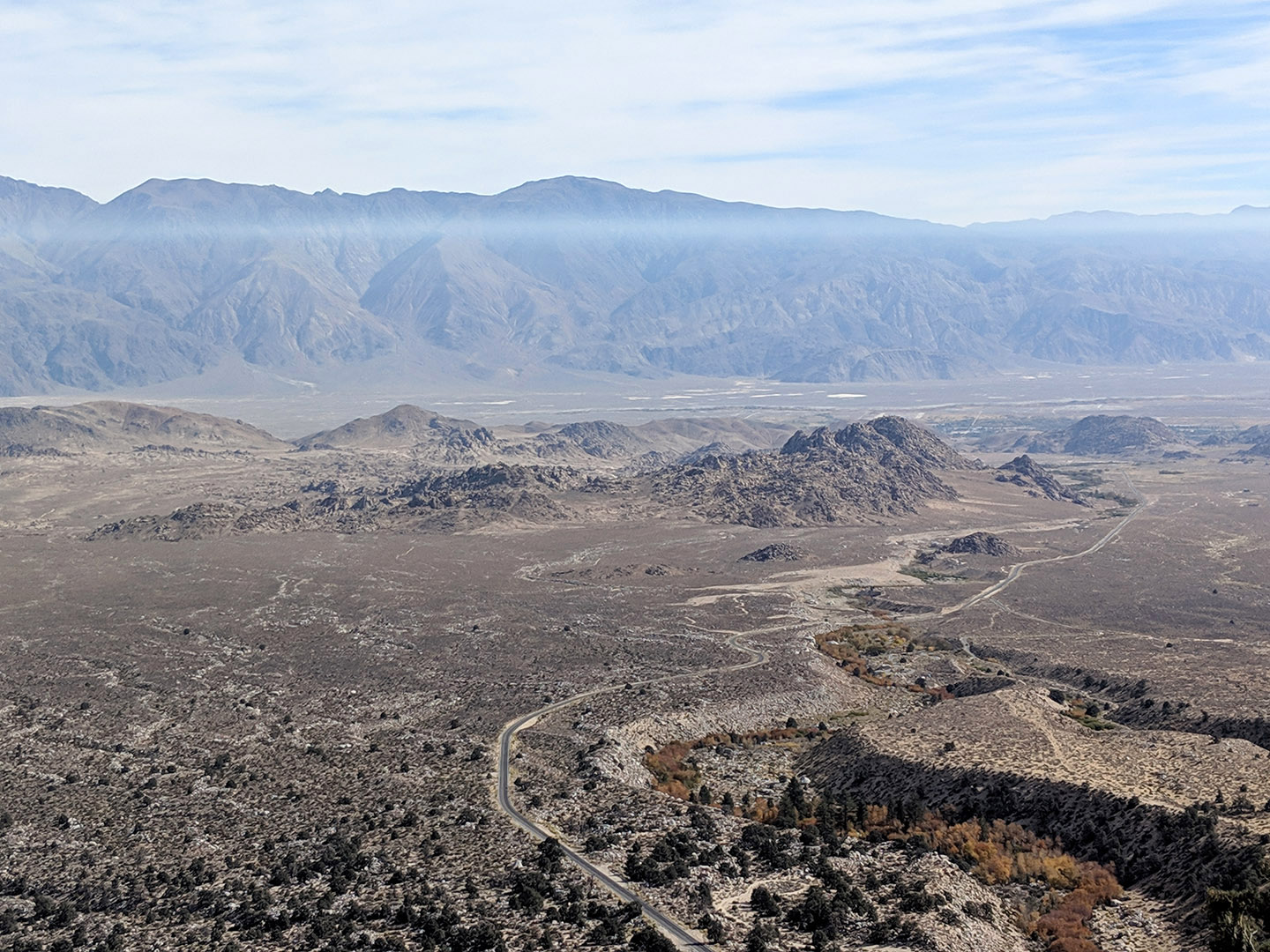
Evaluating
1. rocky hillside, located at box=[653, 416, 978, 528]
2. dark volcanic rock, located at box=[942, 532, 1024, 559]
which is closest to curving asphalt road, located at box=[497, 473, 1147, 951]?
dark volcanic rock, located at box=[942, 532, 1024, 559]

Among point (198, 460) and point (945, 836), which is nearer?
point (945, 836)

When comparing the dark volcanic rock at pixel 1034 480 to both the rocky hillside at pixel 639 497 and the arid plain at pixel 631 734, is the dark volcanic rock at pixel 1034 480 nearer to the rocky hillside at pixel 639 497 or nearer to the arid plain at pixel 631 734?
the rocky hillside at pixel 639 497

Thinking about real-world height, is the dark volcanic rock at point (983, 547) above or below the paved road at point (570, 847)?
below

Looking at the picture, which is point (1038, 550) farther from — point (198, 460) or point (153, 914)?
point (198, 460)

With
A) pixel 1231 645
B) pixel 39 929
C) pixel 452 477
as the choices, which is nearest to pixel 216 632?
pixel 39 929

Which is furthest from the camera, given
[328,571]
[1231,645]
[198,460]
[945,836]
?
[198,460]

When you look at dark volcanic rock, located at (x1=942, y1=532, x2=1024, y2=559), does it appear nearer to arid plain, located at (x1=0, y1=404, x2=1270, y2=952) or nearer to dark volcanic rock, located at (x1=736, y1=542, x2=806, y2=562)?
arid plain, located at (x1=0, y1=404, x2=1270, y2=952)

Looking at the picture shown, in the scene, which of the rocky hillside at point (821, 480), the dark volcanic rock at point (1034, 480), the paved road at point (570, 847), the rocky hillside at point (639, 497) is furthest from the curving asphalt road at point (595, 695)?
the dark volcanic rock at point (1034, 480)
